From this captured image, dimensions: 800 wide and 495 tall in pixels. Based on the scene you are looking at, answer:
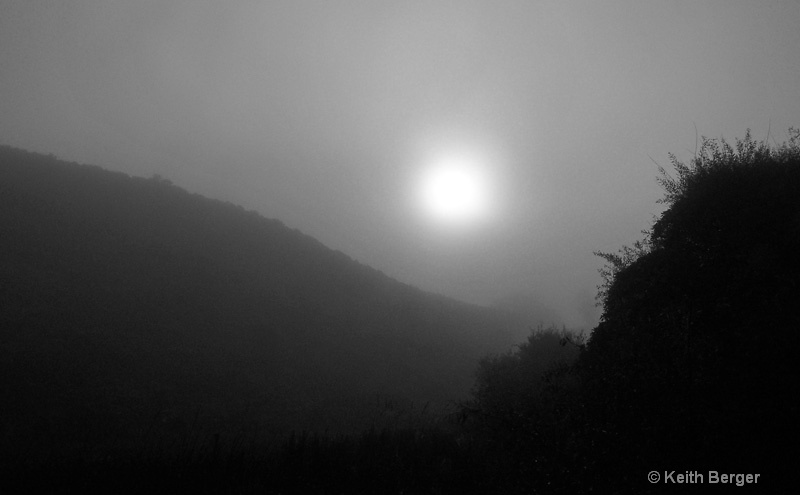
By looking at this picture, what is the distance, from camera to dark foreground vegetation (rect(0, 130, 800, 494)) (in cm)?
495

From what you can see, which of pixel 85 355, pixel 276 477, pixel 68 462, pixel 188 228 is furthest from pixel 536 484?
pixel 188 228

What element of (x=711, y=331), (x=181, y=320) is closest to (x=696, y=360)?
(x=711, y=331)

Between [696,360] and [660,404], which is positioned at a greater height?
[696,360]

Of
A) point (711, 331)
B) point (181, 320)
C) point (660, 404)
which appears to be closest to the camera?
point (660, 404)

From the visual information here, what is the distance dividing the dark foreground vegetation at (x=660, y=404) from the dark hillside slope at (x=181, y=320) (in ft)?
34.6

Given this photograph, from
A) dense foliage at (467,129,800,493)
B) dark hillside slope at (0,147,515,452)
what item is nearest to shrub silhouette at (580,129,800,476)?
dense foliage at (467,129,800,493)

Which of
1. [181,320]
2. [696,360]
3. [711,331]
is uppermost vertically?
[711,331]

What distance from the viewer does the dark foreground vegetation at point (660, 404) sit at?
495 cm

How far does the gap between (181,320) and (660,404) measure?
89.9 ft

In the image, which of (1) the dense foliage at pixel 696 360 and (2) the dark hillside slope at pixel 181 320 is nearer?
(1) the dense foliage at pixel 696 360

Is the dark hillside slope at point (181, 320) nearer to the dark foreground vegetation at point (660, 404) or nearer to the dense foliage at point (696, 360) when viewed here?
the dark foreground vegetation at point (660, 404)

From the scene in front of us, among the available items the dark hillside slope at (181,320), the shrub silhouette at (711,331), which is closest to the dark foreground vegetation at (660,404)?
the shrub silhouette at (711,331)

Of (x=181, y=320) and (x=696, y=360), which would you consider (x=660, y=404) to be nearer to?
(x=696, y=360)

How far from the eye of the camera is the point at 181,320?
25188 millimetres
